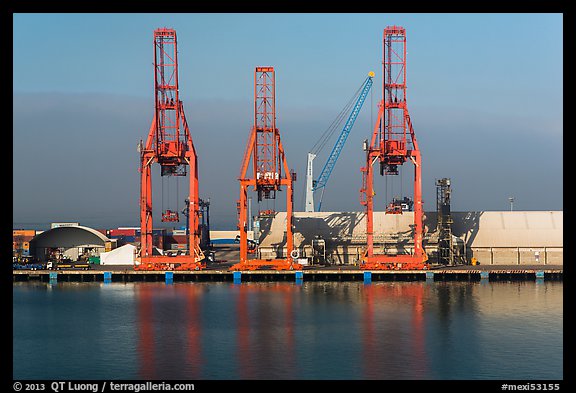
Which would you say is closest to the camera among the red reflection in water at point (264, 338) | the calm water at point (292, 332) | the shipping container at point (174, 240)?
the red reflection in water at point (264, 338)

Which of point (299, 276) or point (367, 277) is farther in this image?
point (299, 276)

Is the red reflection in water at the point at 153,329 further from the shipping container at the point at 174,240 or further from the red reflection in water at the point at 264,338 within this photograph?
the shipping container at the point at 174,240

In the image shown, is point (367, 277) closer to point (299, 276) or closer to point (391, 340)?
point (299, 276)

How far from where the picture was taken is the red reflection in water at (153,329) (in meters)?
43.1

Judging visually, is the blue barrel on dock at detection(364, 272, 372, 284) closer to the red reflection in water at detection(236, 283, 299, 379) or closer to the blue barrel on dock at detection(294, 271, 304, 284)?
the blue barrel on dock at detection(294, 271, 304, 284)

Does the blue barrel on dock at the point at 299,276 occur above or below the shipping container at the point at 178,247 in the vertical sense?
below

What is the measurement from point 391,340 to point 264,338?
937 cm

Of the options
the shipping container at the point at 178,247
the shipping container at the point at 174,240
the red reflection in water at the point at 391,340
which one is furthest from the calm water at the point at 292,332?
the shipping container at the point at 178,247

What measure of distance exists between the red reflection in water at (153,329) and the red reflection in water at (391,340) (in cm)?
1128

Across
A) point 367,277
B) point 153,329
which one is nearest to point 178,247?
point 367,277

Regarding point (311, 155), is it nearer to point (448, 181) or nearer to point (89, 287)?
point (448, 181)

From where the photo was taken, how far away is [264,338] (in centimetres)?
5206

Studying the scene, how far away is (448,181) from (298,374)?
2155 inches
